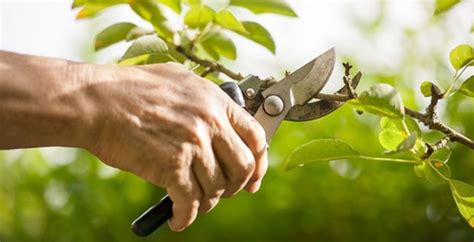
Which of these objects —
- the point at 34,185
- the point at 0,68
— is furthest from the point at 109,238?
the point at 0,68

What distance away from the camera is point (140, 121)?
0.90 meters

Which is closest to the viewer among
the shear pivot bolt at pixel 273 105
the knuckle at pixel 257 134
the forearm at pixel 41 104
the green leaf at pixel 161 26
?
the forearm at pixel 41 104

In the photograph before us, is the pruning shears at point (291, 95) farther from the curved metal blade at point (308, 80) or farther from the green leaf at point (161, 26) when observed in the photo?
the green leaf at point (161, 26)

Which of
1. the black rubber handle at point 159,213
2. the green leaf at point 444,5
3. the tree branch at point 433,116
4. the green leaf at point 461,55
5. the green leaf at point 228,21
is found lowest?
the black rubber handle at point 159,213

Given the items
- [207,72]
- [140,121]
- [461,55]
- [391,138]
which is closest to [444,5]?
[461,55]

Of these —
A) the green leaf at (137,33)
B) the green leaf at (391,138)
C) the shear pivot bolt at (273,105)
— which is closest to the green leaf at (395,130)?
the green leaf at (391,138)

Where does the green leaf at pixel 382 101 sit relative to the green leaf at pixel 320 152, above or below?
above

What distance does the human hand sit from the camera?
0.90m

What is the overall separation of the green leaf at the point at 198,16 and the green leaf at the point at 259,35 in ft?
0.18

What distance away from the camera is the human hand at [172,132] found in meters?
0.90

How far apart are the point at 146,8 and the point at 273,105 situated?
24cm

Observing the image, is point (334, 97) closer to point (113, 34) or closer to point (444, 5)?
point (444, 5)

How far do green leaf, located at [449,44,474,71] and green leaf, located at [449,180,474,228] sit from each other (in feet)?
0.44

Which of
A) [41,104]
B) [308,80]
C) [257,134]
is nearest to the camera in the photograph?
[41,104]
